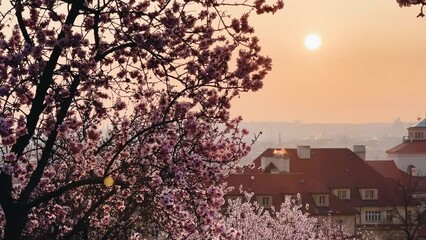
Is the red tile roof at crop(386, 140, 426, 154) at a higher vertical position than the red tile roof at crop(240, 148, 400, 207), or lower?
higher

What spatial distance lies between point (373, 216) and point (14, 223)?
199 feet

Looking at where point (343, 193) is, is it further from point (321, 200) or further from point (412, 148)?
point (412, 148)

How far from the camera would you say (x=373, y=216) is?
6756cm

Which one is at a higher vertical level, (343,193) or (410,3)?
(343,193)

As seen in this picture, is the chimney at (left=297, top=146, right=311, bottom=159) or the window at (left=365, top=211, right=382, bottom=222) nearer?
the window at (left=365, top=211, right=382, bottom=222)

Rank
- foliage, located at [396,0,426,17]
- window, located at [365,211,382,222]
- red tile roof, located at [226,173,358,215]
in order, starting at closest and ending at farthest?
foliage, located at [396,0,426,17]
red tile roof, located at [226,173,358,215]
window, located at [365,211,382,222]

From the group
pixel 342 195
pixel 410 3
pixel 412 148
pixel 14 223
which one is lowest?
pixel 14 223

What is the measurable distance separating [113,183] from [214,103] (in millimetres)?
2019

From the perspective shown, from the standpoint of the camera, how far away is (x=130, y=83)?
11219 mm

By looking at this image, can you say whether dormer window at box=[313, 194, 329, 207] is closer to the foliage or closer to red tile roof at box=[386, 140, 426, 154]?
red tile roof at box=[386, 140, 426, 154]

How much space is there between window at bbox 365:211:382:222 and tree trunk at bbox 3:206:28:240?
5996 centimetres

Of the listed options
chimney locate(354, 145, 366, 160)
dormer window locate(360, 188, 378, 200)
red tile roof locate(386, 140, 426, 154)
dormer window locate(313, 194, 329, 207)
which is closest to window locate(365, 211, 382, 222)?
dormer window locate(360, 188, 378, 200)

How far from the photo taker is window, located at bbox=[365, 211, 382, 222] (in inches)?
2648

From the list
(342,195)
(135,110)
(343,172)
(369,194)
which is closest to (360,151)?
(343,172)
